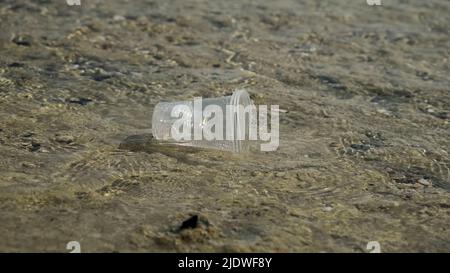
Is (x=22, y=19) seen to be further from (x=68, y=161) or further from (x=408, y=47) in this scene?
(x=408, y=47)

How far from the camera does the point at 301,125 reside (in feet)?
10.6

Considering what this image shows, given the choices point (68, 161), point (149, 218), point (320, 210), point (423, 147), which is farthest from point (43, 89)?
point (423, 147)

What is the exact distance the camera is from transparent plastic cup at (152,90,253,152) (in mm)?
2781

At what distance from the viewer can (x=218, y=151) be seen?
2.85 meters

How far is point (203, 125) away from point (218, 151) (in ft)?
0.47

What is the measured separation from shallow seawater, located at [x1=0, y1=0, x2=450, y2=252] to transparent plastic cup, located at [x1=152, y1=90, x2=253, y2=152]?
0.17 ft

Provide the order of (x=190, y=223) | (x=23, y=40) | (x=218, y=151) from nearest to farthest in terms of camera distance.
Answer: (x=190, y=223)
(x=218, y=151)
(x=23, y=40)

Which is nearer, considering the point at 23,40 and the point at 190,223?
the point at 190,223

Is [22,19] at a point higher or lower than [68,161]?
higher

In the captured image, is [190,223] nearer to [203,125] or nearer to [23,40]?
[203,125]

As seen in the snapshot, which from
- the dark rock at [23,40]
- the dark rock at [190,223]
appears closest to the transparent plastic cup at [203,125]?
the dark rock at [190,223]

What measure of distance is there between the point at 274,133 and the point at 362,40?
1.89 metres

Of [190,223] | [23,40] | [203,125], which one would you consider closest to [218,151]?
[203,125]

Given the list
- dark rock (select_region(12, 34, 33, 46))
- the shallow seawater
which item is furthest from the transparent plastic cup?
dark rock (select_region(12, 34, 33, 46))
